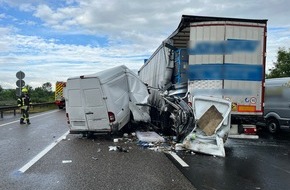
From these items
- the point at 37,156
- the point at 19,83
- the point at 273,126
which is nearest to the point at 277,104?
the point at 273,126

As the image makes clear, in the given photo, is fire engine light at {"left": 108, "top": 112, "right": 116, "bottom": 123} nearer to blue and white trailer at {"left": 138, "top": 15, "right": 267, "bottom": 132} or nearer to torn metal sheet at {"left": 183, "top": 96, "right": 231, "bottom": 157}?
blue and white trailer at {"left": 138, "top": 15, "right": 267, "bottom": 132}

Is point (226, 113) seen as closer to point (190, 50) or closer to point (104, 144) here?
point (190, 50)

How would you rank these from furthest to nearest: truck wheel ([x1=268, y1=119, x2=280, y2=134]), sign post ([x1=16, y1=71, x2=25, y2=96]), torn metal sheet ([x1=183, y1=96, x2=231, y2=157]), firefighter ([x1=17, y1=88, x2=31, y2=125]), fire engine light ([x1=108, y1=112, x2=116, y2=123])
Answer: sign post ([x1=16, y1=71, x2=25, y2=96]) → firefighter ([x1=17, y1=88, x2=31, y2=125]) → truck wheel ([x1=268, y1=119, x2=280, y2=134]) → fire engine light ([x1=108, y1=112, x2=116, y2=123]) → torn metal sheet ([x1=183, y1=96, x2=231, y2=157])

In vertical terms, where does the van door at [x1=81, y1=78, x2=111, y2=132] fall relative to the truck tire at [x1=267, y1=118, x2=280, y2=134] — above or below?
above

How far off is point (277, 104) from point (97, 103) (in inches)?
277

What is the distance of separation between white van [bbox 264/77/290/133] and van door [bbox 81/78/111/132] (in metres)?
6.67

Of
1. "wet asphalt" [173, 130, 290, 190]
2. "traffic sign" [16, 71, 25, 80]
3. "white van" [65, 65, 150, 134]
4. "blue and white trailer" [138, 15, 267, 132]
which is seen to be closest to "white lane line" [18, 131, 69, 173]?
"white van" [65, 65, 150, 134]

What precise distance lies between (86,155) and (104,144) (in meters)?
1.96

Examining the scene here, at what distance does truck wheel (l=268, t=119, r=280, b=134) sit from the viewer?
46.3 feet

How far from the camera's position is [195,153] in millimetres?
9297

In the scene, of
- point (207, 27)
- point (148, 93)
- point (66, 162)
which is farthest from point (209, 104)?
point (148, 93)

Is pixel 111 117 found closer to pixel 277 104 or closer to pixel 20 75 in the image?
pixel 277 104

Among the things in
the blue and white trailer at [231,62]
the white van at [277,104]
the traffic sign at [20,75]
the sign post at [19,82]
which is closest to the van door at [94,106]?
the blue and white trailer at [231,62]

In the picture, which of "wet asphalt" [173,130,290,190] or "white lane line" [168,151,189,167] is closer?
"wet asphalt" [173,130,290,190]
